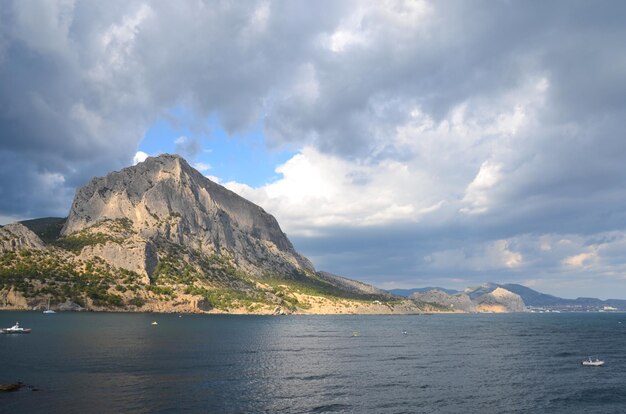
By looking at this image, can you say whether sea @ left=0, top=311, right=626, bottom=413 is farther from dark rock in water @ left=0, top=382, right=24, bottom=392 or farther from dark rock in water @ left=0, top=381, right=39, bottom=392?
dark rock in water @ left=0, top=382, right=24, bottom=392

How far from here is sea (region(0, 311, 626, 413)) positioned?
62.4 m

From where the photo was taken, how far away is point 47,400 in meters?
59.9

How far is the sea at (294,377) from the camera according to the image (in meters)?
62.4

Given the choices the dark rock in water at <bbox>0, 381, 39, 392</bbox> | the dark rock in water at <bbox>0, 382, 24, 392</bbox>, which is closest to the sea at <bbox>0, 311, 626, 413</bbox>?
the dark rock in water at <bbox>0, 381, 39, 392</bbox>

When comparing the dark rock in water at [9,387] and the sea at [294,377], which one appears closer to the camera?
the sea at [294,377]

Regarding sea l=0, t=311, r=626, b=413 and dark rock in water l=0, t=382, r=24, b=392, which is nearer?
sea l=0, t=311, r=626, b=413

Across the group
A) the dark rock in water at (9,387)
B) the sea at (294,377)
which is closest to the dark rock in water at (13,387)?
the dark rock in water at (9,387)

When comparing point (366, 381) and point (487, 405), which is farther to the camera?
point (366, 381)

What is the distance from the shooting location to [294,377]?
275 ft

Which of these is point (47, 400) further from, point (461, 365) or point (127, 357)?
point (461, 365)

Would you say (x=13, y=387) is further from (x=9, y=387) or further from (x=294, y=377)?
(x=294, y=377)

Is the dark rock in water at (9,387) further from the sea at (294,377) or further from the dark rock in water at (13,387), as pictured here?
the sea at (294,377)

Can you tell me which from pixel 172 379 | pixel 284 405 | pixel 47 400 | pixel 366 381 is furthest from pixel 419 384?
pixel 47 400

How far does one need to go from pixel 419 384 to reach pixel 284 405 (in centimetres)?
2640
